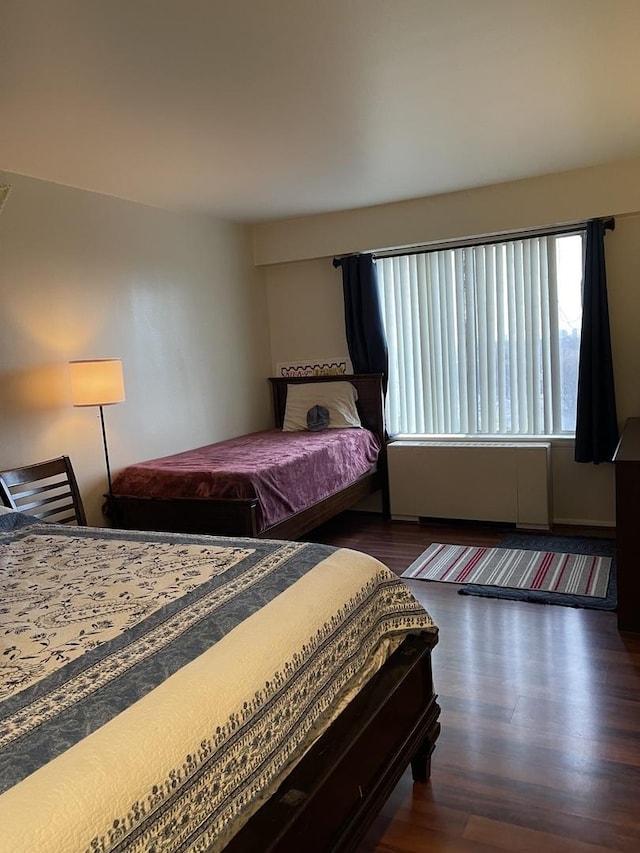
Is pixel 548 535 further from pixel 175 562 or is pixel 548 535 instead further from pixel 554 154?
pixel 175 562

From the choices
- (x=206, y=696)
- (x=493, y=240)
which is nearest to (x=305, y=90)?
(x=206, y=696)

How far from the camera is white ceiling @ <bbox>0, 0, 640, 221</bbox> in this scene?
2111 millimetres

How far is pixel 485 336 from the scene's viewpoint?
16.4ft

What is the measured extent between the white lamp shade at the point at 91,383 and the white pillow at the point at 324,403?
1965 millimetres

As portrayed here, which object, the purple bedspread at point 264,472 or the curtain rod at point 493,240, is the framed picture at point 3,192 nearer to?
the purple bedspread at point 264,472

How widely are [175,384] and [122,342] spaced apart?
0.56 meters

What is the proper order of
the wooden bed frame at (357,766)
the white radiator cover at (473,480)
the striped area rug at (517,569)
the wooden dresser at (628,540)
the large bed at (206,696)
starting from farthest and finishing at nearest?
the white radiator cover at (473,480)
the striped area rug at (517,569)
the wooden dresser at (628,540)
the wooden bed frame at (357,766)
the large bed at (206,696)

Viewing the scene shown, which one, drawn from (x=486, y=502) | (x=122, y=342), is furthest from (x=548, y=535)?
(x=122, y=342)

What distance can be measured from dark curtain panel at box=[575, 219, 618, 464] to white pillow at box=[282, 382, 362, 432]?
1.68 metres

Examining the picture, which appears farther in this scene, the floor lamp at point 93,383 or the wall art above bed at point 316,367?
the wall art above bed at point 316,367

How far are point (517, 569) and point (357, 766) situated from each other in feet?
8.32

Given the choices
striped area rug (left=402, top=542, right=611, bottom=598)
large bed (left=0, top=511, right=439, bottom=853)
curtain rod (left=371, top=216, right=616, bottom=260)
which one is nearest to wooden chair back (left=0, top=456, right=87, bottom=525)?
large bed (left=0, top=511, right=439, bottom=853)

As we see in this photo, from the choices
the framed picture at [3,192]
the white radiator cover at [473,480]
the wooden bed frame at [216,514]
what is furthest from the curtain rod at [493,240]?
the framed picture at [3,192]

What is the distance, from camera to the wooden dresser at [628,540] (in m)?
2.99
